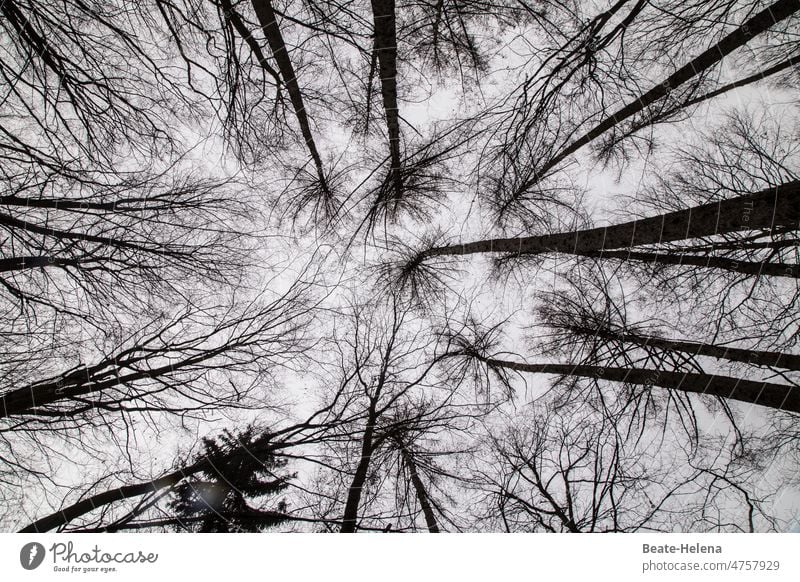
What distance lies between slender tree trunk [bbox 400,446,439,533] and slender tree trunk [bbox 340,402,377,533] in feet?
0.98

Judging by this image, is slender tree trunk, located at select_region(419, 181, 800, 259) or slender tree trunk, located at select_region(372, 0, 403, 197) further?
slender tree trunk, located at select_region(372, 0, 403, 197)

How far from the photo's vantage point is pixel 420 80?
2469 mm

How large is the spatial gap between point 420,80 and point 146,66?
226 centimetres

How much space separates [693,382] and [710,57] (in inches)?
104

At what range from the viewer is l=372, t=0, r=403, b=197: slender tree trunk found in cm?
225

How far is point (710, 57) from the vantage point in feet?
7.66

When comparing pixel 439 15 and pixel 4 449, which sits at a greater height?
pixel 439 15

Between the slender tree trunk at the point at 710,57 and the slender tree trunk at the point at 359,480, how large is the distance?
126 inches

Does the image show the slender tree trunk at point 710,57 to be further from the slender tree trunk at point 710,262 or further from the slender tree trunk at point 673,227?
the slender tree trunk at point 710,262
